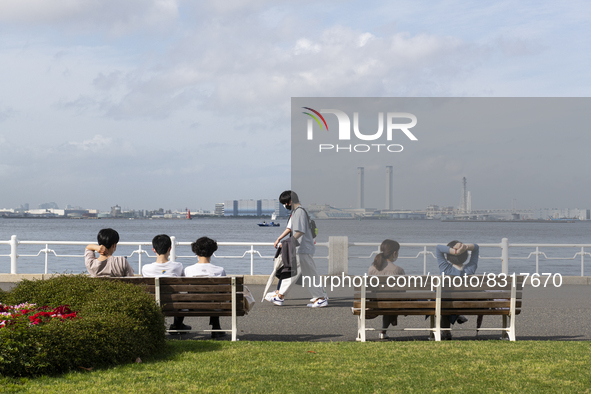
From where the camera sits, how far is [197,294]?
6.31 m

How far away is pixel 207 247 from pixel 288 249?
195 cm

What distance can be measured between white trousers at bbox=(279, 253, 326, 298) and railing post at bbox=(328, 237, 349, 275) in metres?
2.77

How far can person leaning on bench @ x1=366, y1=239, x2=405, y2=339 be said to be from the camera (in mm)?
6797

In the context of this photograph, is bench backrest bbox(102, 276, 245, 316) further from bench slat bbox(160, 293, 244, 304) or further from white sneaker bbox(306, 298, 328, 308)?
white sneaker bbox(306, 298, 328, 308)

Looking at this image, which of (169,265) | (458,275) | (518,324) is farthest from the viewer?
(518,324)

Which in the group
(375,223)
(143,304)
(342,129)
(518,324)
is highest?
(342,129)

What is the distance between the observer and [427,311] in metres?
6.35

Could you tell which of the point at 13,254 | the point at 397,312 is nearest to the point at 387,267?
the point at 397,312

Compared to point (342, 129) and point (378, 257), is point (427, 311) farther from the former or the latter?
point (342, 129)

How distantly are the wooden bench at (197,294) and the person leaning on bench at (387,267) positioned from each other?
1.68 meters

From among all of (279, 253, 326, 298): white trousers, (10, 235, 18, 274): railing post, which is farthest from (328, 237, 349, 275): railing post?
(10, 235, 18, 274): railing post

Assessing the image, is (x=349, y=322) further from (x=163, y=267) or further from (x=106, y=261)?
(x=106, y=261)

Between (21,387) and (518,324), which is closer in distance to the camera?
(21,387)

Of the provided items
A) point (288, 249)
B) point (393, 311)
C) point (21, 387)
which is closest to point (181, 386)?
point (21, 387)
